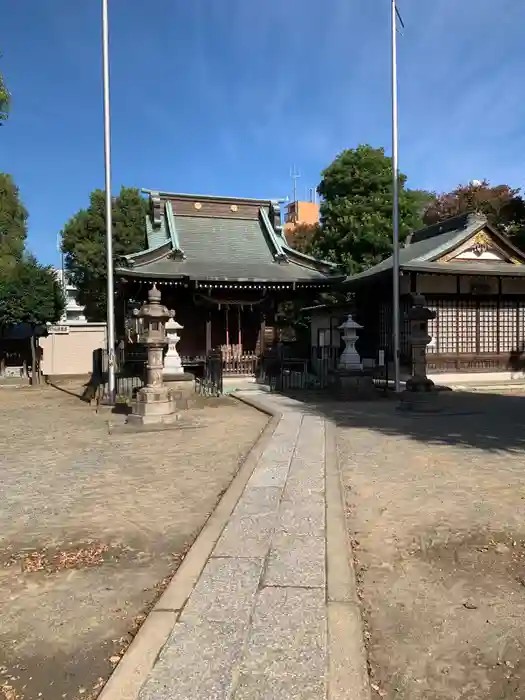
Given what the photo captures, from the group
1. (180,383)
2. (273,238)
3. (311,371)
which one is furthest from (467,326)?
(180,383)

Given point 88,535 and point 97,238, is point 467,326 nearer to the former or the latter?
point 88,535

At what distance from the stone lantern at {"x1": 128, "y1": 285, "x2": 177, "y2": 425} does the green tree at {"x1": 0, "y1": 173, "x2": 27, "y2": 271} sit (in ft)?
55.1

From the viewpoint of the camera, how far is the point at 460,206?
109 feet

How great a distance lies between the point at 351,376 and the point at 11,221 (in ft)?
77.0

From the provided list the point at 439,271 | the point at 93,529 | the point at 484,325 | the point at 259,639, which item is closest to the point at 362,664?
the point at 259,639

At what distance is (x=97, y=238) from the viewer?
3578 cm

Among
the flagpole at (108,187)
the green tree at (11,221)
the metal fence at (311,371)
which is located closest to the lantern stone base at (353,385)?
the metal fence at (311,371)

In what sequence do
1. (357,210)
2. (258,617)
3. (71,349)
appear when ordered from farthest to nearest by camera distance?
1. (71,349)
2. (357,210)
3. (258,617)

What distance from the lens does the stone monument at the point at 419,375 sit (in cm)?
1239

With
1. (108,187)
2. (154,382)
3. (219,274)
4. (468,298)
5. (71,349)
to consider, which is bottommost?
(154,382)

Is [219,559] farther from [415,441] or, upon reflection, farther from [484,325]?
[484,325]

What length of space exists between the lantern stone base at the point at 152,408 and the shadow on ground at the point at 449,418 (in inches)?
131

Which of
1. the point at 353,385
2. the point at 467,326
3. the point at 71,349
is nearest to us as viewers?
the point at 353,385

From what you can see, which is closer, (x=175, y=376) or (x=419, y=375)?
(x=419, y=375)
